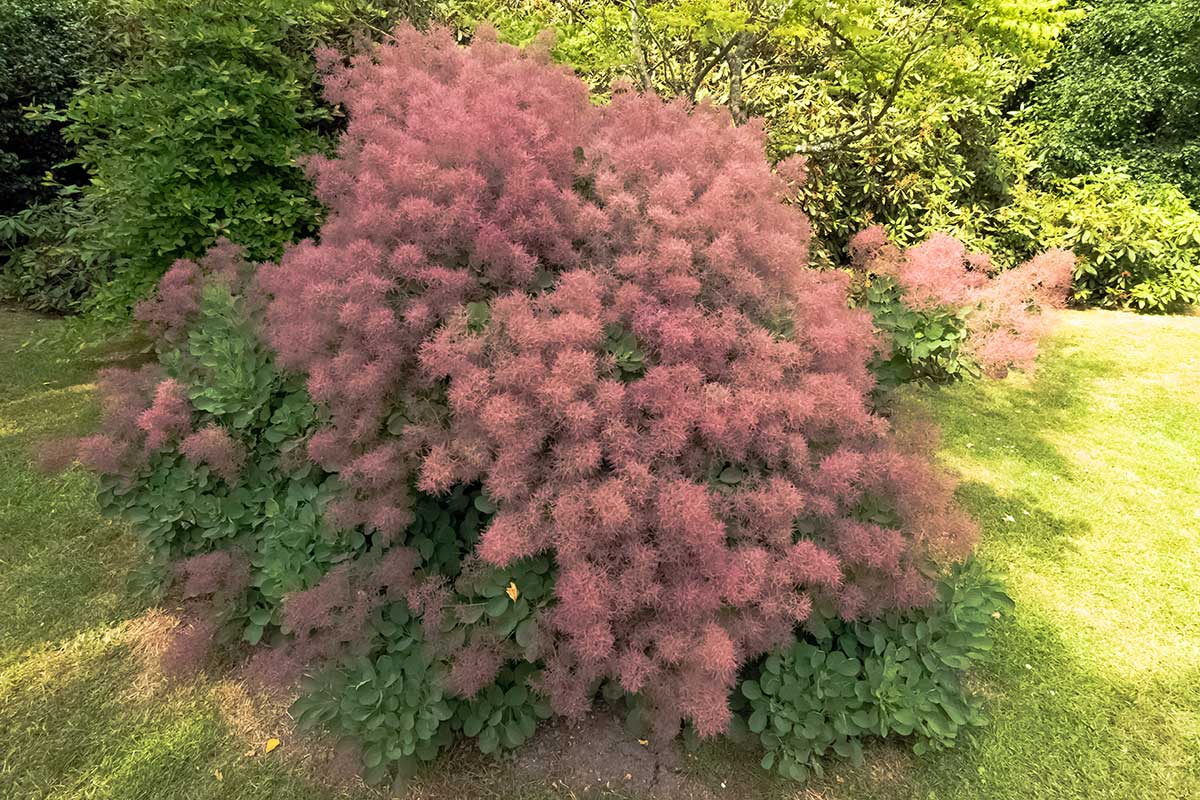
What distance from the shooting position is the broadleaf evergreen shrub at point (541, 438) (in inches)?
67.2

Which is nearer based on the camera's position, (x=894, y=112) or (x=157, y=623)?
(x=157, y=623)

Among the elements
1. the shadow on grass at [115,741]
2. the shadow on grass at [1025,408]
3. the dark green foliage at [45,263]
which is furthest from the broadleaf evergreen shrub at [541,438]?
the dark green foliage at [45,263]

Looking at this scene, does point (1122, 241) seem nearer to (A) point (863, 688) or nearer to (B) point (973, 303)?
(B) point (973, 303)

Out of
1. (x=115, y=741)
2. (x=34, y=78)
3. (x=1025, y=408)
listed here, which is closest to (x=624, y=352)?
(x=115, y=741)

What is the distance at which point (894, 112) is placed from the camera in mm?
6027

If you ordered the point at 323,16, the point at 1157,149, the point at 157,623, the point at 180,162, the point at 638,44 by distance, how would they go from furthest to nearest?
the point at 1157,149 < the point at 638,44 < the point at 323,16 < the point at 180,162 < the point at 157,623

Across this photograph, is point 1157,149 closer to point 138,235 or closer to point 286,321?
point 286,321

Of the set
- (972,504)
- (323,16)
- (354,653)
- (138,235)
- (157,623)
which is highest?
(323,16)

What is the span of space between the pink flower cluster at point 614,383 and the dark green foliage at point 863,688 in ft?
0.58

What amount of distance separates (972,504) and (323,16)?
4.86m

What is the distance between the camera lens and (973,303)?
250 centimetres

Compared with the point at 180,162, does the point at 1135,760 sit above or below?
below

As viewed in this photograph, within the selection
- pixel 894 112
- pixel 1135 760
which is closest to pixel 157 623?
pixel 1135 760

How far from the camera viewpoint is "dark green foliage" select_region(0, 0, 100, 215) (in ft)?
20.0
